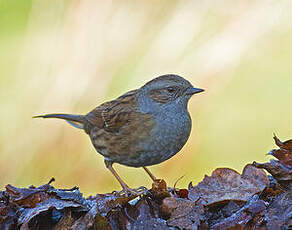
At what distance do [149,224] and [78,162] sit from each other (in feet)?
7.46

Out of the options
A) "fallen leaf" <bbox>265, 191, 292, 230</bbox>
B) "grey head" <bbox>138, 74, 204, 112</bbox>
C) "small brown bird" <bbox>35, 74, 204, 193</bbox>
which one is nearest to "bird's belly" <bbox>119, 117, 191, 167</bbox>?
"small brown bird" <bbox>35, 74, 204, 193</bbox>

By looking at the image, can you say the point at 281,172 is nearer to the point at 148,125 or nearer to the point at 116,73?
the point at 148,125

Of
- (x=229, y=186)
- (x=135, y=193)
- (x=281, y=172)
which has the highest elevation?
(x=281, y=172)

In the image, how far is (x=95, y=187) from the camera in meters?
3.97

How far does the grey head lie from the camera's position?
3.14 m

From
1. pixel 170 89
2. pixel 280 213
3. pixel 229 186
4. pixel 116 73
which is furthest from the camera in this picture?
pixel 116 73

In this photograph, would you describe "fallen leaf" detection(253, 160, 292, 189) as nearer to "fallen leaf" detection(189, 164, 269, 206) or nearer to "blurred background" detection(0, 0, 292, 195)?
"fallen leaf" detection(189, 164, 269, 206)

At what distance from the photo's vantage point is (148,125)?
3.08 m

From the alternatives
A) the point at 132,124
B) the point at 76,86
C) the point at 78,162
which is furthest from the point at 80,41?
the point at 132,124

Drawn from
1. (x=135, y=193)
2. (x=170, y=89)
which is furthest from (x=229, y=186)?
(x=170, y=89)

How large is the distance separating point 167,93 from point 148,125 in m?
0.24

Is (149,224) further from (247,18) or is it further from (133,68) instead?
(247,18)

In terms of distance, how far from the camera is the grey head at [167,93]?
314 centimetres

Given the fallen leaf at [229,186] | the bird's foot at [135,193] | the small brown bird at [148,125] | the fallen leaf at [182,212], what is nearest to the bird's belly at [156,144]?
the small brown bird at [148,125]
